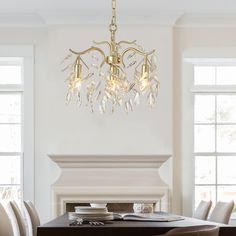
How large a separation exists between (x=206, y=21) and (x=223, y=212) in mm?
2534

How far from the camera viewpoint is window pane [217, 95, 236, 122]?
765cm

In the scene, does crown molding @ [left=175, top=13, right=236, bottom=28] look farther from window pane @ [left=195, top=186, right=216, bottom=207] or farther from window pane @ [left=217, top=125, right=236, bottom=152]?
window pane @ [left=195, top=186, right=216, bottom=207]

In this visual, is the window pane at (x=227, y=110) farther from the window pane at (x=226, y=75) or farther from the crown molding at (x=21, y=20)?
the crown molding at (x=21, y=20)

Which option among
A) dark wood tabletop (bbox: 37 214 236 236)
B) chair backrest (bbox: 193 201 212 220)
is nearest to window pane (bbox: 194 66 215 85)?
chair backrest (bbox: 193 201 212 220)

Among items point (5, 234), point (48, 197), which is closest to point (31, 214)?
point (5, 234)

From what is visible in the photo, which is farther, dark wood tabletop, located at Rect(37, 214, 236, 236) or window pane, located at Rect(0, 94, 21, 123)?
window pane, located at Rect(0, 94, 21, 123)

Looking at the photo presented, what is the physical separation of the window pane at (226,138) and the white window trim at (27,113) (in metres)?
2.14

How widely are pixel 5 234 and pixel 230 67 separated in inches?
130

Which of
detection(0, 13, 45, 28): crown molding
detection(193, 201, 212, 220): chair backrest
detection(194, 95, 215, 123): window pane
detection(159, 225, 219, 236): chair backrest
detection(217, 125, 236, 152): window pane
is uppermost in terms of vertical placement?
detection(0, 13, 45, 28): crown molding

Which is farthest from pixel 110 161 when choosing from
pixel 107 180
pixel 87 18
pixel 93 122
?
pixel 87 18

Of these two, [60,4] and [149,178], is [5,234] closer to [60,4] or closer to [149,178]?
[149,178]

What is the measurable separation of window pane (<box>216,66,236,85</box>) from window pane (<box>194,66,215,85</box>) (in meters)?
0.07

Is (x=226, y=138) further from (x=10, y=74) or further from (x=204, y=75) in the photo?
(x=10, y=74)

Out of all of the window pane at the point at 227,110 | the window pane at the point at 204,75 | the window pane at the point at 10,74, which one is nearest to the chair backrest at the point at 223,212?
the window pane at the point at 227,110
